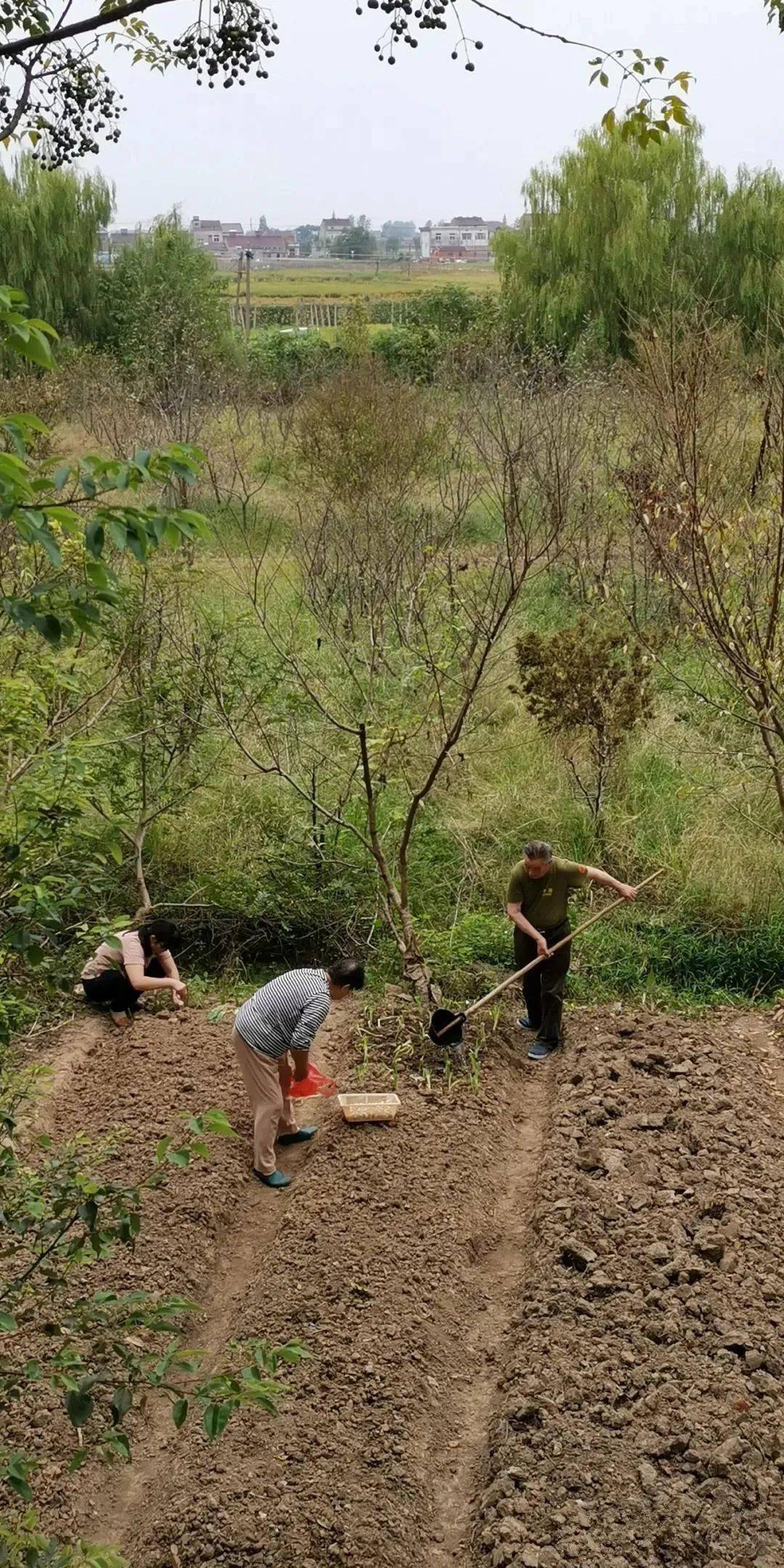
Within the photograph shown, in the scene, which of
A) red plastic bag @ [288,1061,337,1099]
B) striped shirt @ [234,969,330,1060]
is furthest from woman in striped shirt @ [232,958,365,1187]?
red plastic bag @ [288,1061,337,1099]

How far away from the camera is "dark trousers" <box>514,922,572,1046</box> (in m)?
8.00

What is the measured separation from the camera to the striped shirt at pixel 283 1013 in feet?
21.2

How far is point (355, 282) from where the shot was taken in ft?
205

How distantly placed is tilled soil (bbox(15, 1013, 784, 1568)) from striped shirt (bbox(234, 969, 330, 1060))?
0.75 meters

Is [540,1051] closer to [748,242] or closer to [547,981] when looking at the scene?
[547,981]

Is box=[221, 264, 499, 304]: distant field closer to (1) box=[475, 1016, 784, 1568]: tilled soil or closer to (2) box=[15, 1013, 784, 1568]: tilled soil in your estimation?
(2) box=[15, 1013, 784, 1568]: tilled soil

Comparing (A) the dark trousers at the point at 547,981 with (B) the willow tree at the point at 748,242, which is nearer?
(A) the dark trousers at the point at 547,981

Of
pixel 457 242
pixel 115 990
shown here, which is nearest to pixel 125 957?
pixel 115 990

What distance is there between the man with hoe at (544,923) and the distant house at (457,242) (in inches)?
2796

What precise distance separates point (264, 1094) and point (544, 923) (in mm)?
2089

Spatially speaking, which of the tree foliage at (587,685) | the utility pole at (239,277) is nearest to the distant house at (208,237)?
the utility pole at (239,277)

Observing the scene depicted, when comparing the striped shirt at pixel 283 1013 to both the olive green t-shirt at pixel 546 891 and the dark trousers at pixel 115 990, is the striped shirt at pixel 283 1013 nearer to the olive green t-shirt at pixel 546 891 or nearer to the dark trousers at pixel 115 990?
the olive green t-shirt at pixel 546 891

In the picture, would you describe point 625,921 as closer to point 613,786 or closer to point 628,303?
point 613,786

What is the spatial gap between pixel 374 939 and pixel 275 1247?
10.5 feet
